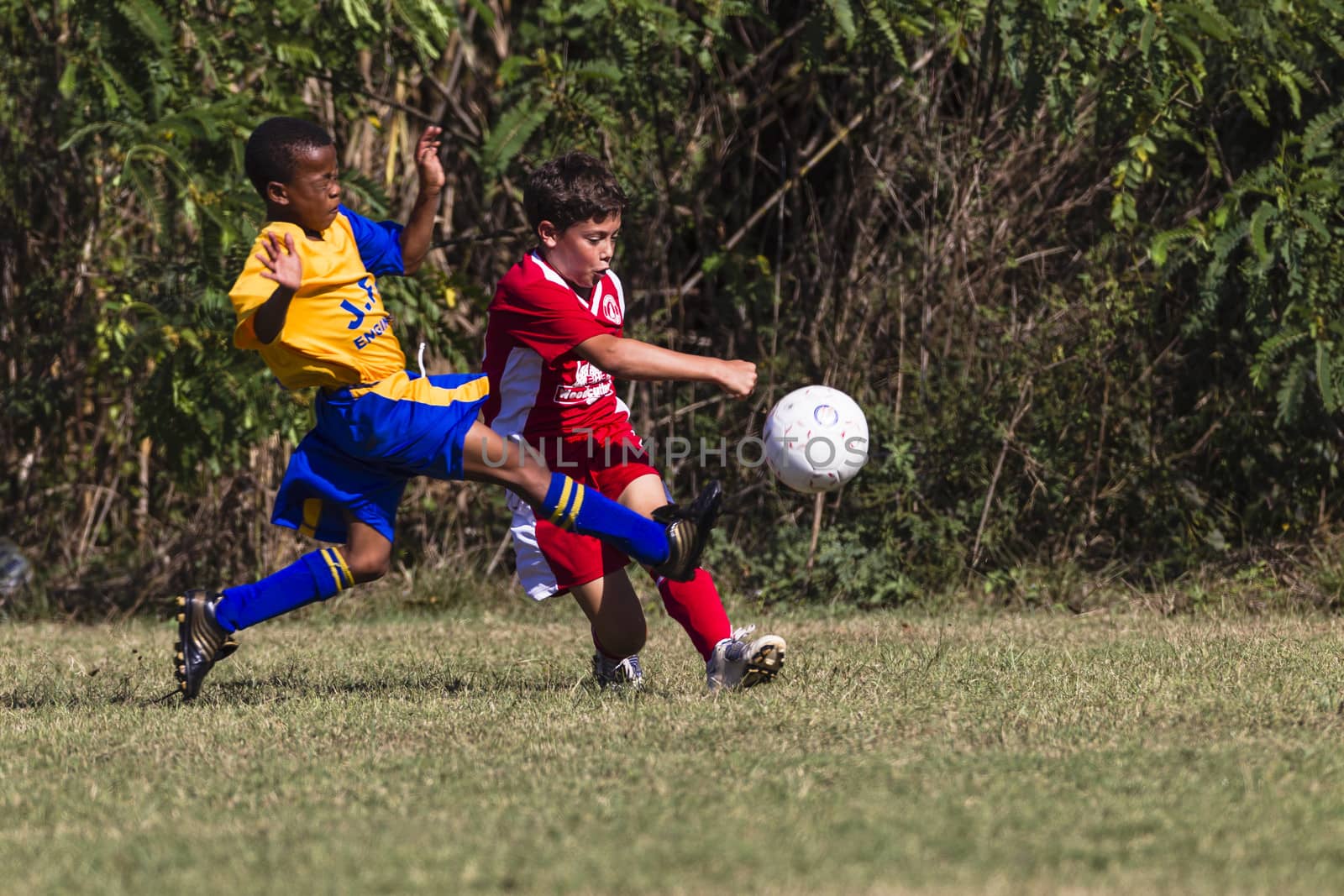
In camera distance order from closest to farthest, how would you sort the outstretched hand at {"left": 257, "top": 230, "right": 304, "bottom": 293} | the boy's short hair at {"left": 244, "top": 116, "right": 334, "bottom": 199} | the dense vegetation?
1. the outstretched hand at {"left": 257, "top": 230, "right": 304, "bottom": 293}
2. the boy's short hair at {"left": 244, "top": 116, "right": 334, "bottom": 199}
3. the dense vegetation

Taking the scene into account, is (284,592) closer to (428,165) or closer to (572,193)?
(428,165)

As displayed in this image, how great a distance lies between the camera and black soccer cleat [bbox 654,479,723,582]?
16.0 ft

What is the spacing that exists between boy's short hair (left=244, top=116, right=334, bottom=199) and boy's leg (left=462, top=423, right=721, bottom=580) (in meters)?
0.97

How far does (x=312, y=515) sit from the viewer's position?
5016 millimetres

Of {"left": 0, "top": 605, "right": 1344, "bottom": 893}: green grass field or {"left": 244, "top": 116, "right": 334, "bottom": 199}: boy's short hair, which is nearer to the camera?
{"left": 0, "top": 605, "right": 1344, "bottom": 893}: green grass field

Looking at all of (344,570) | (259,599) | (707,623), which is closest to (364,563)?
(344,570)

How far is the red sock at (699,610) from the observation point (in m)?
5.11

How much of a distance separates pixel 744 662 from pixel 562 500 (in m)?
0.77

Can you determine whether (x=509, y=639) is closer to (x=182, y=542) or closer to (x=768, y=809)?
(x=182, y=542)

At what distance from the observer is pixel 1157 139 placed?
766cm

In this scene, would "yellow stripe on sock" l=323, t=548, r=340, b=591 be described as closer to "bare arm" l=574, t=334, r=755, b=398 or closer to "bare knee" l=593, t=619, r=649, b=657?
"bare knee" l=593, t=619, r=649, b=657

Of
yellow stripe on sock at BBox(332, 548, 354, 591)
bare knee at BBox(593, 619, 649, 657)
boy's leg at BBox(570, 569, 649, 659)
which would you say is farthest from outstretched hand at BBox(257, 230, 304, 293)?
bare knee at BBox(593, 619, 649, 657)

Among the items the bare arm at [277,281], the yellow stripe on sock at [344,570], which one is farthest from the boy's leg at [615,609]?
the bare arm at [277,281]

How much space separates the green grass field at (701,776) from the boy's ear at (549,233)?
146cm
